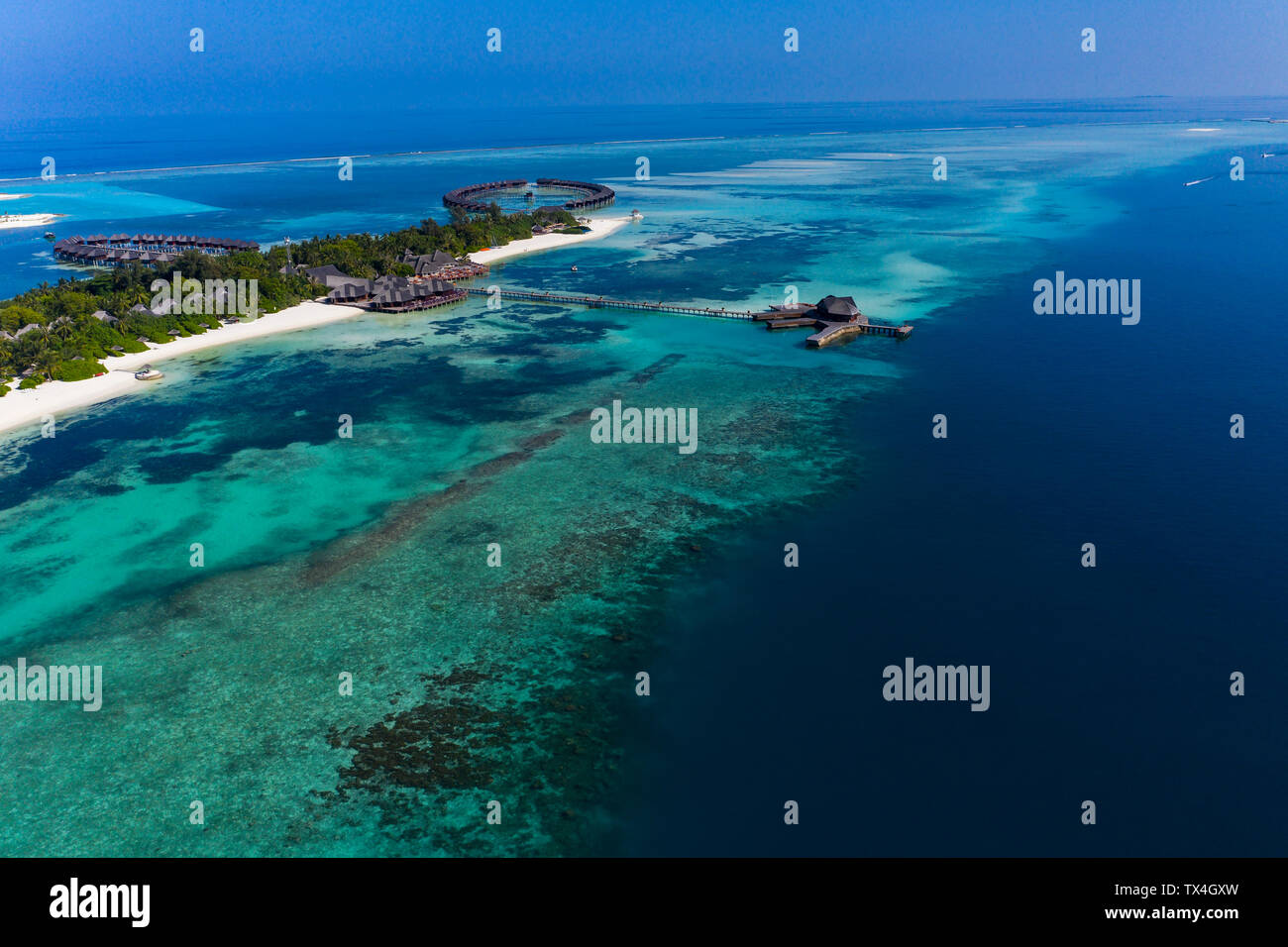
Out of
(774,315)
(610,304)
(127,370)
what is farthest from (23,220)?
(774,315)

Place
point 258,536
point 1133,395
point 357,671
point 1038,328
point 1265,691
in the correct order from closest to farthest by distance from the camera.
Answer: point 1265,691, point 357,671, point 258,536, point 1133,395, point 1038,328

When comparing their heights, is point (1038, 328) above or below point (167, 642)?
above

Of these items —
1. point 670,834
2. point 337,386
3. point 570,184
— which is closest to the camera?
point 670,834

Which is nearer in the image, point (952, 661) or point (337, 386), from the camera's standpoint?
point (952, 661)

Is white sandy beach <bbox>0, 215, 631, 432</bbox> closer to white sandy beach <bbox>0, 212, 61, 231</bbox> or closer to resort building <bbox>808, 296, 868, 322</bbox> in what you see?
resort building <bbox>808, 296, 868, 322</bbox>

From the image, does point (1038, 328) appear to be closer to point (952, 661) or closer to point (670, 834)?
point (952, 661)

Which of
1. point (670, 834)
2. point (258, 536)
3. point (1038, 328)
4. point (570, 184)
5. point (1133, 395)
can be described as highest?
point (570, 184)

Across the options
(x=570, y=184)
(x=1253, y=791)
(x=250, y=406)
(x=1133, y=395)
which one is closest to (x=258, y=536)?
(x=250, y=406)

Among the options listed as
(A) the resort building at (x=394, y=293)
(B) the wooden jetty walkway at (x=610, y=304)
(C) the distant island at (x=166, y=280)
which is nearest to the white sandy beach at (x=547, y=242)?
(C) the distant island at (x=166, y=280)
